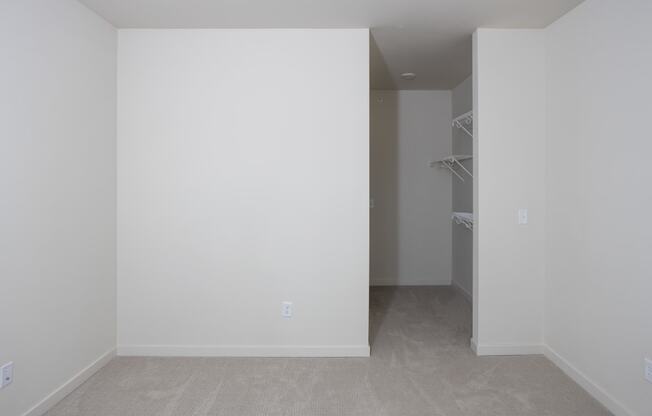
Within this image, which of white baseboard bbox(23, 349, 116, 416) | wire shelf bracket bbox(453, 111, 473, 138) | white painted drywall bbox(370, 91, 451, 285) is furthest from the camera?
white painted drywall bbox(370, 91, 451, 285)

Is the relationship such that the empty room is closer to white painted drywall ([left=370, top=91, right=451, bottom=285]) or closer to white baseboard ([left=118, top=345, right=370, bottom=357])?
white baseboard ([left=118, top=345, right=370, bottom=357])

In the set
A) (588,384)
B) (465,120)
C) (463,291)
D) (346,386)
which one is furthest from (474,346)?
(465,120)

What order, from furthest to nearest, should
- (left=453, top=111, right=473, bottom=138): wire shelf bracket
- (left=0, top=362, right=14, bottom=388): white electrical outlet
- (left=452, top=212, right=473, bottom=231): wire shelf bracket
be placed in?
(left=452, top=212, right=473, bottom=231): wire shelf bracket
(left=453, top=111, right=473, bottom=138): wire shelf bracket
(left=0, top=362, right=14, bottom=388): white electrical outlet

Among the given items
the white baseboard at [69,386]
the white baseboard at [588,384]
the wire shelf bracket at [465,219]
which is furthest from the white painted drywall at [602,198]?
the white baseboard at [69,386]

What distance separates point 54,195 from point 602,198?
3260mm

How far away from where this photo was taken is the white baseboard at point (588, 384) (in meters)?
2.05

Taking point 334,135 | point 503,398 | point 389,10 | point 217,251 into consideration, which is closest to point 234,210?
point 217,251

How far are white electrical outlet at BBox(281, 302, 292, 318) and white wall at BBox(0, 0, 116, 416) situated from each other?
4.15ft

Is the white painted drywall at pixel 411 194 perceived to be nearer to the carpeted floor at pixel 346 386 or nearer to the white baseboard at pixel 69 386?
the carpeted floor at pixel 346 386

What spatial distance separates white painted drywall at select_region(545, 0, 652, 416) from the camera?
6.37 ft

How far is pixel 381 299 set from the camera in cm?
427

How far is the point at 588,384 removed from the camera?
2.29 meters

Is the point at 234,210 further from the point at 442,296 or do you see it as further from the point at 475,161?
the point at 442,296

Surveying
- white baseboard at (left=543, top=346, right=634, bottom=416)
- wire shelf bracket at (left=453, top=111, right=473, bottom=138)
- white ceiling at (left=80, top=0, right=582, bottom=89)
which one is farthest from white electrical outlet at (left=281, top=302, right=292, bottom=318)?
wire shelf bracket at (left=453, top=111, right=473, bottom=138)
